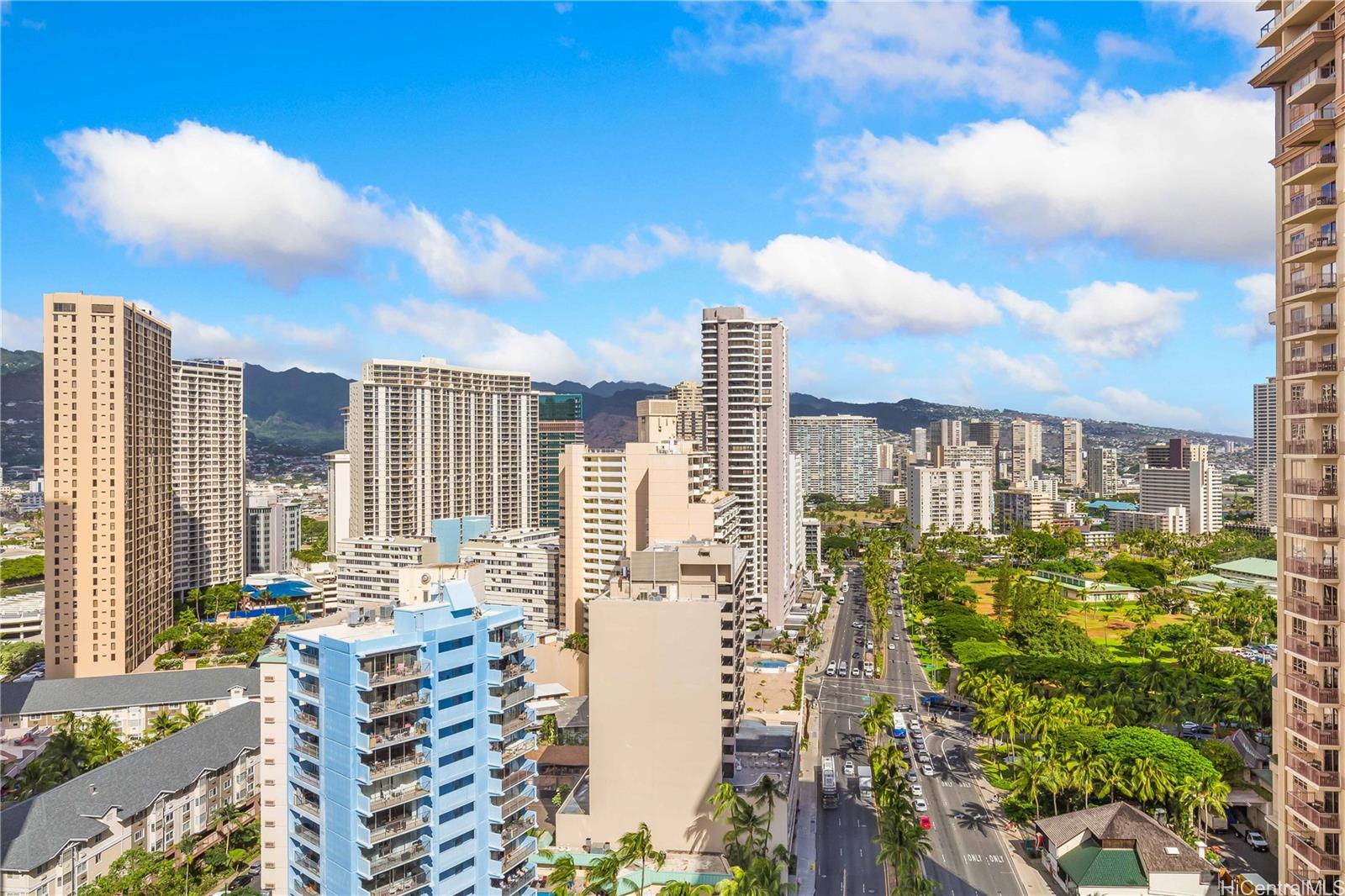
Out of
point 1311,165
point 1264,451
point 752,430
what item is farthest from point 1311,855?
point 1264,451

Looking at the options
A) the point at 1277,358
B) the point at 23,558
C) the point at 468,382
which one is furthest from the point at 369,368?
the point at 1277,358

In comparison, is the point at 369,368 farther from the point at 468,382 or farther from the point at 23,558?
the point at 23,558

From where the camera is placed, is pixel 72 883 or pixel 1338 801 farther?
pixel 72 883

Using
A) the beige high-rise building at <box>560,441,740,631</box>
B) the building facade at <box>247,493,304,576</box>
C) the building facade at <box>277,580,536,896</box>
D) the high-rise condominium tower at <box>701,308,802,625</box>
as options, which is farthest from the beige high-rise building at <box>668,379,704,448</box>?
the building facade at <box>277,580,536,896</box>

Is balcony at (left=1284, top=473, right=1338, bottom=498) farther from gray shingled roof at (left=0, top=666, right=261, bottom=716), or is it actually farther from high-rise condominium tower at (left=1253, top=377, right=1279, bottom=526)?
high-rise condominium tower at (left=1253, top=377, right=1279, bottom=526)

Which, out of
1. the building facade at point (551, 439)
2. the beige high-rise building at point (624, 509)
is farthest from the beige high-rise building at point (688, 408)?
the beige high-rise building at point (624, 509)

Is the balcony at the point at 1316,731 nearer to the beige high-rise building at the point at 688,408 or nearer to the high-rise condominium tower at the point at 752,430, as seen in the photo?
the high-rise condominium tower at the point at 752,430

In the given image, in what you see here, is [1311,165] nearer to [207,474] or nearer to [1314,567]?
[1314,567]
